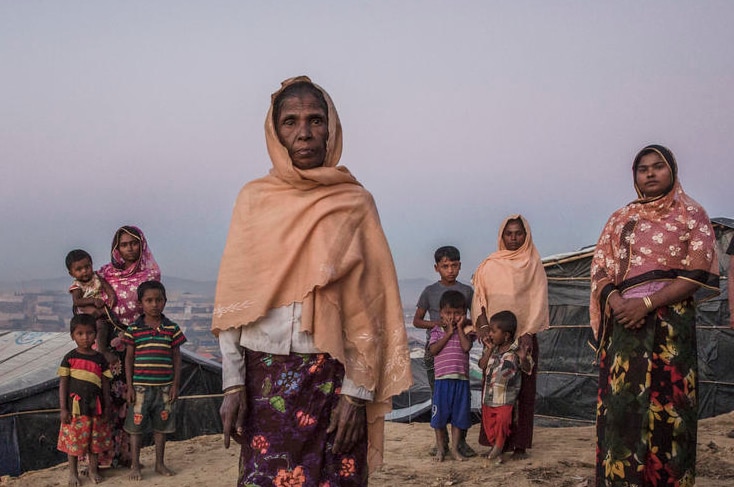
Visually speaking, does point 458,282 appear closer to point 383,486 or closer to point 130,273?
point 383,486

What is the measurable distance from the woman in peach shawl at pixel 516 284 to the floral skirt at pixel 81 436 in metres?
3.23

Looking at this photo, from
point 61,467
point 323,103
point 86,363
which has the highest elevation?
point 323,103

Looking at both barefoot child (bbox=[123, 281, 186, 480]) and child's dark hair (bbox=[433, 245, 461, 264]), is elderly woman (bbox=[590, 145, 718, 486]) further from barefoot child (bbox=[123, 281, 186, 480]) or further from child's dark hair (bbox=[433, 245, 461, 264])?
barefoot child (bbox=[123, 281, 186, 480])

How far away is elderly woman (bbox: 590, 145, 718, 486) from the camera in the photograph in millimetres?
3680

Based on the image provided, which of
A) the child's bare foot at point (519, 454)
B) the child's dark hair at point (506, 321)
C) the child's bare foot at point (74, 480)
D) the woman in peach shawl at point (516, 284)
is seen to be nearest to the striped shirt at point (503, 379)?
the child's dark hair at point (506, 321)

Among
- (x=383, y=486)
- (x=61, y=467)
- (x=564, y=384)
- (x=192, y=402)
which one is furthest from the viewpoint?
(x=564, y=384)

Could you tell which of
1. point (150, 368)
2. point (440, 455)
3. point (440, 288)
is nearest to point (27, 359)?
point (150, 368)

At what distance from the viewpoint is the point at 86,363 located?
5.58m

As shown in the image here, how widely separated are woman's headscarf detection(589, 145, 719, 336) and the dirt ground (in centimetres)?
178

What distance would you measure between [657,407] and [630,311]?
1.66 feet

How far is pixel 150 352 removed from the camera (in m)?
5.59

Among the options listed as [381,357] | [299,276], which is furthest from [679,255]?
[299,276]

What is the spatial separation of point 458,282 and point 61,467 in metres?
3.99

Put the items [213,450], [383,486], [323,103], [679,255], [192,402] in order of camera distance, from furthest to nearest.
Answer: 1. [192,402]
2. [213,450]
3. [383,486]
4. [679,255]
5. [323,103]
